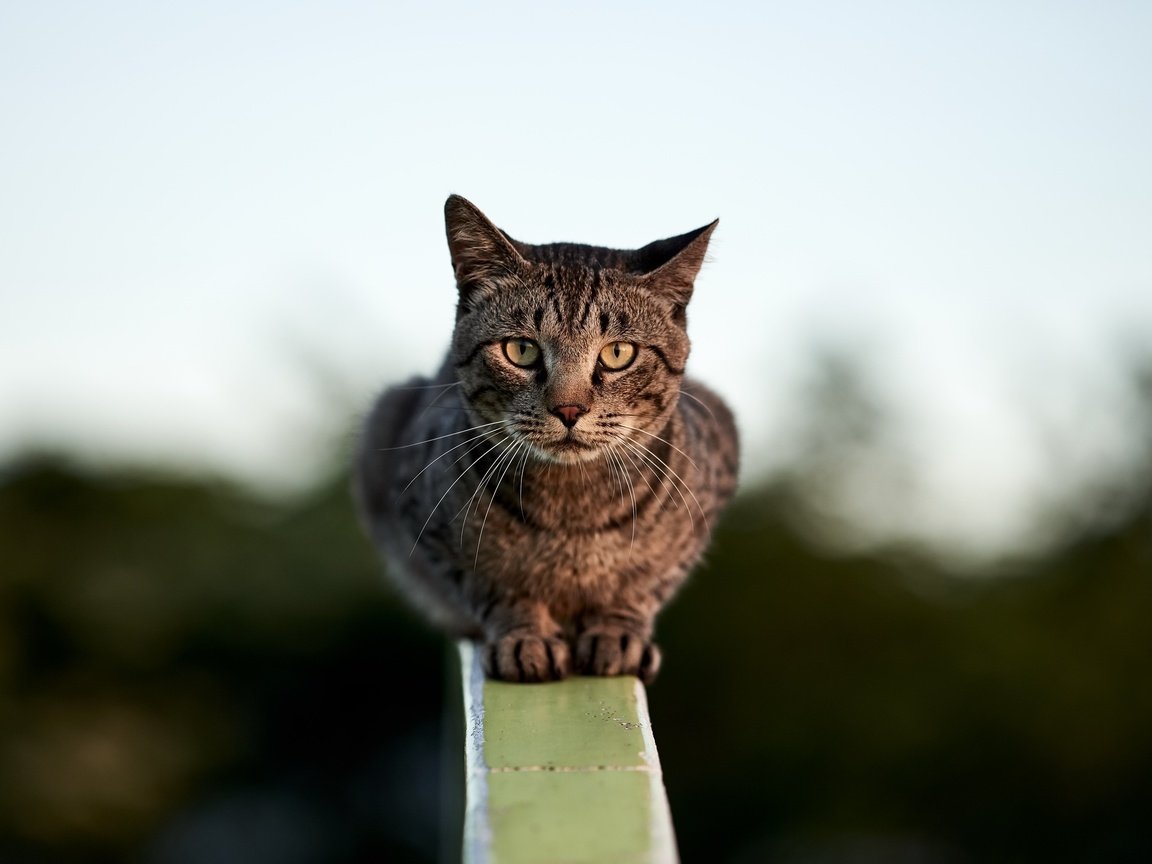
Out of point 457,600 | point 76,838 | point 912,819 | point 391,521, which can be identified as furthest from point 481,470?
point 76,838

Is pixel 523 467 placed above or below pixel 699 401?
below

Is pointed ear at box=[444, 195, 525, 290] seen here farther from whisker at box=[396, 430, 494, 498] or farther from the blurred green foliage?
the blurred green foliage

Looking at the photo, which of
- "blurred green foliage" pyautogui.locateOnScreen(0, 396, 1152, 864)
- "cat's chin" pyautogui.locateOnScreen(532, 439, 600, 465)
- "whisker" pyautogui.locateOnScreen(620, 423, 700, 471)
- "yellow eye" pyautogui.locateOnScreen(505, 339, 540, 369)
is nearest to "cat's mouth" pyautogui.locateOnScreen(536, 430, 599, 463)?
"cat's chin" pyautogui.locateOnScreen(532, 439, 600, 465)

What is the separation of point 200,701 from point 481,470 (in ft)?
39.7

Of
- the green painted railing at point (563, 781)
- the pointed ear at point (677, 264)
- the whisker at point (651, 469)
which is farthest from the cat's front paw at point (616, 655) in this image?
the pointed ear at point (677, 264)

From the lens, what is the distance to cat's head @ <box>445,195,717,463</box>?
3.22 m

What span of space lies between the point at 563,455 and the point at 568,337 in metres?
0.27

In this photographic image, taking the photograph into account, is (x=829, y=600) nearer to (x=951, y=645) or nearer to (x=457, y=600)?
(x=951, y=645)

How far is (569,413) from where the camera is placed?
10.3 ft

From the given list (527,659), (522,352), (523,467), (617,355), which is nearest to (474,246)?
(522,352)

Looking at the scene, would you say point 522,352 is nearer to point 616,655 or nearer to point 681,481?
point 681,481

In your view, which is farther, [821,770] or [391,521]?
[821,770]

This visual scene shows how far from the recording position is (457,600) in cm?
386

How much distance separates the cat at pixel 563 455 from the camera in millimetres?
3248
